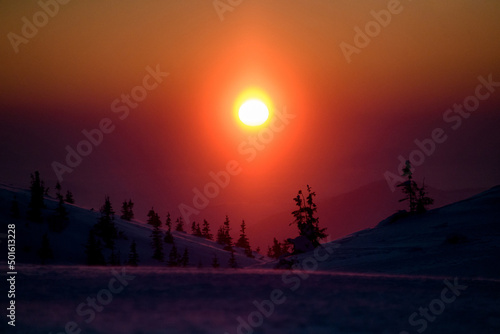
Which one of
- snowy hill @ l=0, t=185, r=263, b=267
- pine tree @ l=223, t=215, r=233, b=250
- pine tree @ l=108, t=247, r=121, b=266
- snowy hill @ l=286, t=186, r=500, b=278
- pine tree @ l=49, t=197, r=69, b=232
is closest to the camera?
snowy hill @ l=286, t=186, r=500, b=278

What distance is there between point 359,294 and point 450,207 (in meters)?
41.8

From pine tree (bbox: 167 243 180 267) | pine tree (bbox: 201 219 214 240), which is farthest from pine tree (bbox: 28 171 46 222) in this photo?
pine tree (bbox: 201 219 214 240)

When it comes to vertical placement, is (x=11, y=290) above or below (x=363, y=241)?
below

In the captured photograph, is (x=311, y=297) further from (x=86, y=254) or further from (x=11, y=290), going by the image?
(x=86, y=254)

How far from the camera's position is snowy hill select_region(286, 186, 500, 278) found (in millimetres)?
23562

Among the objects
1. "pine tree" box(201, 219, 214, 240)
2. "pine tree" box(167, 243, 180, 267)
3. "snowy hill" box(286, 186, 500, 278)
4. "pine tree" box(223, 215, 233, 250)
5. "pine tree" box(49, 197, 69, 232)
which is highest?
"pine tree" box(201, 219, 214, 240)

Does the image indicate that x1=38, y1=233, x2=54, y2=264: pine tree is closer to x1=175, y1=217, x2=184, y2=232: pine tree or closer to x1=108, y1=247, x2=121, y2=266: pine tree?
x1=108, y1=247, x2=121, y2=266: pine tree

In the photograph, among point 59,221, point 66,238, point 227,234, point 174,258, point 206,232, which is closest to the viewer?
point 66,238

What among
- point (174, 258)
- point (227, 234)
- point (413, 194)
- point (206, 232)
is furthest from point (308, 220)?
point (206, 232)

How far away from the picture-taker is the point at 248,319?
8562 millimetres

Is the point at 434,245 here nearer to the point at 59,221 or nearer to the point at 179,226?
the point at 59,221

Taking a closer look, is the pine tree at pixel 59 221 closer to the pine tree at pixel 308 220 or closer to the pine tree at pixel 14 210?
the pine tree at pixel 14 210

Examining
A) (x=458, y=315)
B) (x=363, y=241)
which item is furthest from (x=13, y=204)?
(x=458, y=315)

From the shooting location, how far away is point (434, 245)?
31531 millimetres
